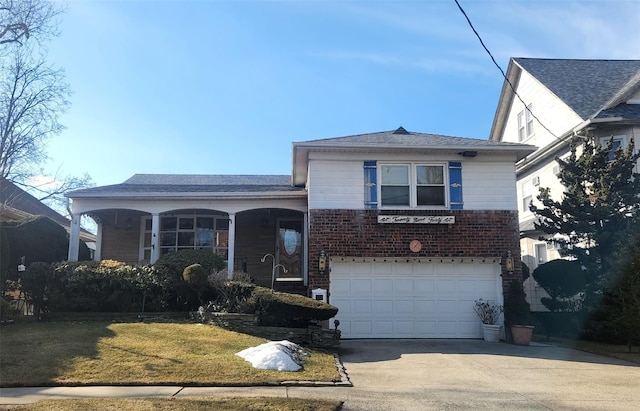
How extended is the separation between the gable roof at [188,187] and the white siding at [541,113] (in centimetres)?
950

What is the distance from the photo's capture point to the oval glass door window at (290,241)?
55.1ft

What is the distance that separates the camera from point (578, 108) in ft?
54.1

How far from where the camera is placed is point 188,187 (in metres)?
16.3

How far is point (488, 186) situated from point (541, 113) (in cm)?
742

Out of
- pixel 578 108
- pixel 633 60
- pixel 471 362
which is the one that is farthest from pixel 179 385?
pixel 633 60

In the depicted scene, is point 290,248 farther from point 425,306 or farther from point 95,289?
point 95,289

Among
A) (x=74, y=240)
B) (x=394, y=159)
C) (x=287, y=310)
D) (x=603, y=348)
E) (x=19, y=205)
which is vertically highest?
(x=394, y=159)

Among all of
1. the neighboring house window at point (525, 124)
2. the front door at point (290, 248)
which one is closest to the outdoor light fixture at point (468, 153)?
the front door at point (290, 248)

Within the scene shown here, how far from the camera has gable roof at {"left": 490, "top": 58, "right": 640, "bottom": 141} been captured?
614 inches

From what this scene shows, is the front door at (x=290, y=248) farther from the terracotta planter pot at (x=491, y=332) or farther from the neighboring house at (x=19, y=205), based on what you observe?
the neighboring house at (x=19, y=205)

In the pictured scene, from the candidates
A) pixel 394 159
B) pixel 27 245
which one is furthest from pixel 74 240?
pixel 394 159

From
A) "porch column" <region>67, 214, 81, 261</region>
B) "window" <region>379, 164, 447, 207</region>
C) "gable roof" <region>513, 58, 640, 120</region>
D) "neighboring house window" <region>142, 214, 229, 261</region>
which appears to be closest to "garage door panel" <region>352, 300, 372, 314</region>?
"window" <region>379, 164, 447, 207</region>

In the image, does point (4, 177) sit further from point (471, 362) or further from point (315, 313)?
point (471, 362)

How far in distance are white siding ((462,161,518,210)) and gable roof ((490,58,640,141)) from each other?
3.20m
